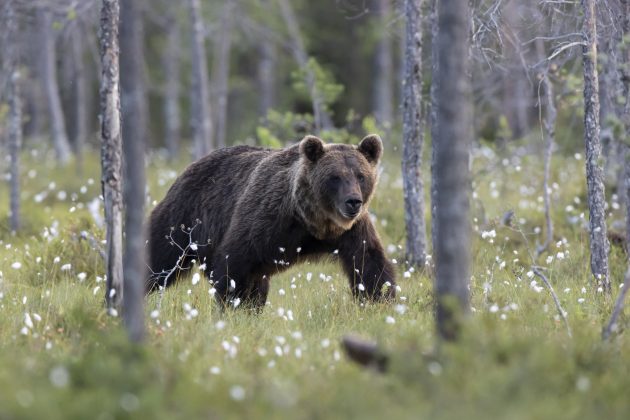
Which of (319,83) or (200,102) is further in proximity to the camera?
(200,102)

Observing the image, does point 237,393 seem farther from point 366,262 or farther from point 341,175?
point 341,175

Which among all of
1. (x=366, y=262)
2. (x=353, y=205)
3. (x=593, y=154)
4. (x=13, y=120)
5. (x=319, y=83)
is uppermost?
(x=319, y=83)

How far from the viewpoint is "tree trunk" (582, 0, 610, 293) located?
6.96 metres

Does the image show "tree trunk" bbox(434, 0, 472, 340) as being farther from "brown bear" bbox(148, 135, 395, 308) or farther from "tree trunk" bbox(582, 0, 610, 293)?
"tree trunk" bbox(582, 0, 610, 293)

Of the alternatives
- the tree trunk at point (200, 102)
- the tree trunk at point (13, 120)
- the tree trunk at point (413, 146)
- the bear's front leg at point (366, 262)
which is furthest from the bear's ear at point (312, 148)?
the tree trunk at point (200, 102)

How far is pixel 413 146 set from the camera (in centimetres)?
936

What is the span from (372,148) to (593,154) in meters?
2.05

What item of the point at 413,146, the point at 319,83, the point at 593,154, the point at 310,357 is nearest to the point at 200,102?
the point at 319,83

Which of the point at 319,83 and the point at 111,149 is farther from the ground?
the point at 111,149

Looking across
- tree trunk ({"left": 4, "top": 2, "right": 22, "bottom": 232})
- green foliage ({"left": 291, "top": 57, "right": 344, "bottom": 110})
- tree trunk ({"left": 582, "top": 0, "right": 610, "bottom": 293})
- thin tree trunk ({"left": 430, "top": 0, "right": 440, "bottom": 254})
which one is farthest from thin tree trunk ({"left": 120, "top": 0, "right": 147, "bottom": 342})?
tree trunk ({"left": 4, "top": 2, "right": 22, "bottom": 232})

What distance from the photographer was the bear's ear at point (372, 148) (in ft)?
26.0

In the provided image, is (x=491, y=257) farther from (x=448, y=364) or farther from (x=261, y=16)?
(x=261, y=16)

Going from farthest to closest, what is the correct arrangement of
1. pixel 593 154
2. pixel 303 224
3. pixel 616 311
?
1. pixel 303 224
2. pixel 593 154
3. pixel 616 311

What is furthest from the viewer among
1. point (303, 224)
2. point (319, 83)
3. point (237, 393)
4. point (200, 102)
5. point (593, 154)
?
point (200, 102)
